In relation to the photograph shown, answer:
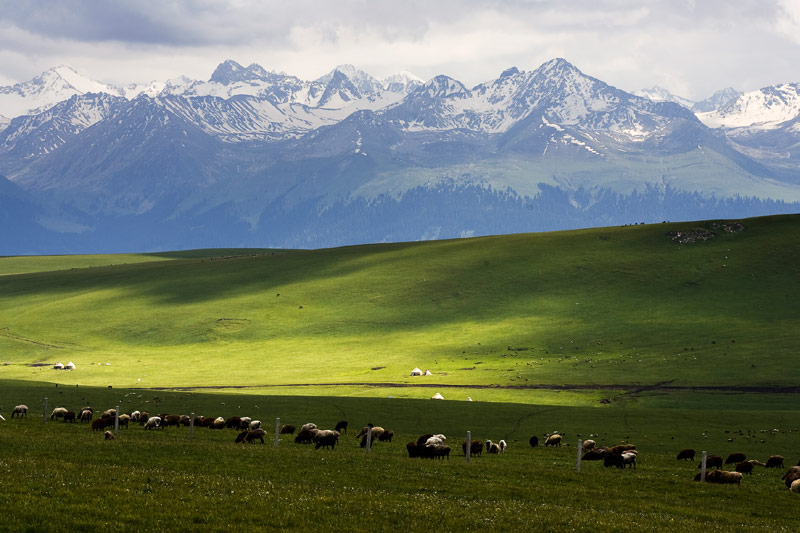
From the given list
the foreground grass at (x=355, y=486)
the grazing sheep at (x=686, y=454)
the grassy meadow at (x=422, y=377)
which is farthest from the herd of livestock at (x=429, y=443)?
the grassy meadow at (x=422, y=377)

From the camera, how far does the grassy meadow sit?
30.0m

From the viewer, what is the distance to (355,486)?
111 ft

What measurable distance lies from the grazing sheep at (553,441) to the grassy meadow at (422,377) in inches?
48.4

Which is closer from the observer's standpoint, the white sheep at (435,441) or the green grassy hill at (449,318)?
the white sheep at (435,441)

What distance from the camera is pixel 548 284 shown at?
14838 cm

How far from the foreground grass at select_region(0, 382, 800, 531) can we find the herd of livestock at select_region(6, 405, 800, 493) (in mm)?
841

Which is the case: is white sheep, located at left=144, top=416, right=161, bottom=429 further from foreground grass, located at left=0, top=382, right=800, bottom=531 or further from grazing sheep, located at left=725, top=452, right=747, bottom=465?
grazing sheep, located at left=725, top=452, right=747, bottom=465

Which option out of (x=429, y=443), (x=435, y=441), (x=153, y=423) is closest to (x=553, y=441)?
(x=435, y=441)

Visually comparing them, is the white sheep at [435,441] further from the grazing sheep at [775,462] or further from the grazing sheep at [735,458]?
the grazing sheep at [775,462]

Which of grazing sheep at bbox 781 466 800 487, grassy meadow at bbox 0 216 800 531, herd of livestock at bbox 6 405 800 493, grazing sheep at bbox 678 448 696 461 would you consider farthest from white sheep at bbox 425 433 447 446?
grazing sheep at bbox 781 466 800 487

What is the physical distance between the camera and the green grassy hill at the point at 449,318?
329 feet

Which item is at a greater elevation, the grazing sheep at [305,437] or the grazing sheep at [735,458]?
the grazing sheep at [305,437]

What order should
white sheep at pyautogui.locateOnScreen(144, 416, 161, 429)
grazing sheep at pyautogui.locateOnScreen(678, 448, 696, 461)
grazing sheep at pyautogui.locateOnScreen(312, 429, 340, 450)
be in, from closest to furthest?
grazing sheep at pyautogui.locateOnScreen(312, 429, 340, 450) < grazing sheep at pyautogui.locateOnScreen(678, 448, 696, 461) < white sheep at pyautogui.locateOnScreen(144, 416, 161, 429)

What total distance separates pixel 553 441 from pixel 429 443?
1276cm
